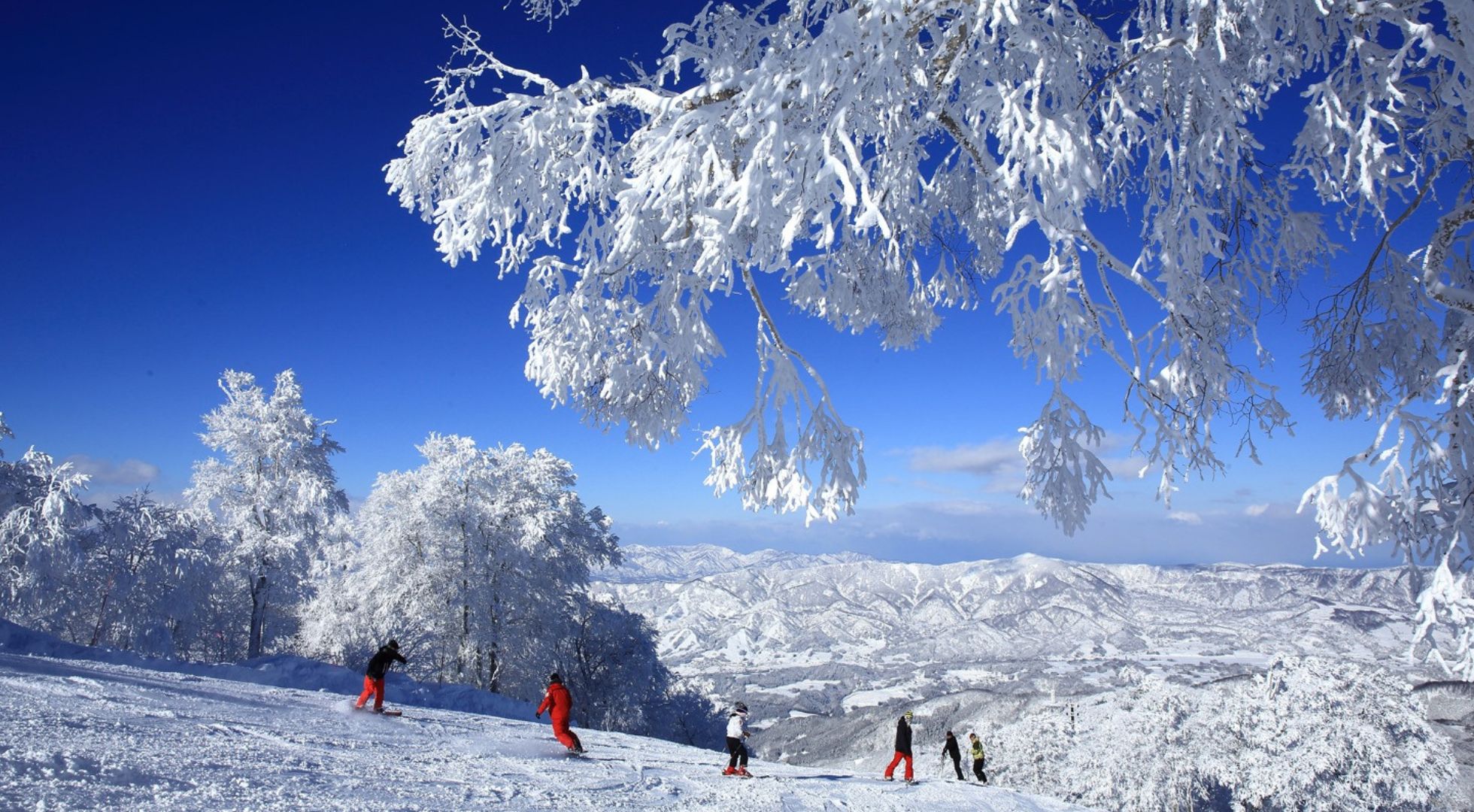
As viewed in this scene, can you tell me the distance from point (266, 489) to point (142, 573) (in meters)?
3.86

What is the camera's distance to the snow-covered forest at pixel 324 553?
18.7m

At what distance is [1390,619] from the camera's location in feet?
619

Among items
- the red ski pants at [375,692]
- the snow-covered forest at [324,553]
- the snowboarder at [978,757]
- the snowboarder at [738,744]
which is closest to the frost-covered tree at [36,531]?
the snow-covered forest at [324,553]

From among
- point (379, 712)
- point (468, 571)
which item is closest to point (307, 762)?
point (379, 712)

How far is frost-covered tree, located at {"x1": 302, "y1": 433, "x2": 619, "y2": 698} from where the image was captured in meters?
20.1

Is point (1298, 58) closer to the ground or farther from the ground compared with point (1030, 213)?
farther from the ground

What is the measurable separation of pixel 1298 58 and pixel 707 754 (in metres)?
11.3

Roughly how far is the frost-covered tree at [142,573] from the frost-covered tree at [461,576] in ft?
11.9

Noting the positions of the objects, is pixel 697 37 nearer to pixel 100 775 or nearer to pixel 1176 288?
pixel 1176 288

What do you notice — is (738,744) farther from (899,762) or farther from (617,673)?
(617,673)

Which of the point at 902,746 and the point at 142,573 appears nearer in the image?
the point at 902,746

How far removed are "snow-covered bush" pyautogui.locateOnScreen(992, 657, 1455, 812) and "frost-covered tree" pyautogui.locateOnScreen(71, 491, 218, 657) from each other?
25.0 m

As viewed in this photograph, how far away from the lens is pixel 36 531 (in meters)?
16.5

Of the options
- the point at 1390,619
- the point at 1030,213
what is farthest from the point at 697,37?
the point at 1390,619
